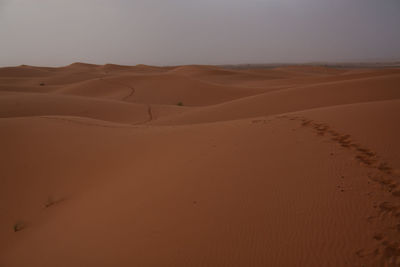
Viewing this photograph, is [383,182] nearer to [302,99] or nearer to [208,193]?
[208,193]

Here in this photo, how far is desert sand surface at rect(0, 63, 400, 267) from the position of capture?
1814mm

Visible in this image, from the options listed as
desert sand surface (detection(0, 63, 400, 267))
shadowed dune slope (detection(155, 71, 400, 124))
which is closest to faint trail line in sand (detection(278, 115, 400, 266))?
desert sand surface (detection(0, 63, 400, 267))

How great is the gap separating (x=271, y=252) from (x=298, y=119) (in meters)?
3.38

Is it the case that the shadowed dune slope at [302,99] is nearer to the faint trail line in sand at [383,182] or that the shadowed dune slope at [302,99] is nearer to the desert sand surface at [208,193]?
the desert sand surface at [208,193]

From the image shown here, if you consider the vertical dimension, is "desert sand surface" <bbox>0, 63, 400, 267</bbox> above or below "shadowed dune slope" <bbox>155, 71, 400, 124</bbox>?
below

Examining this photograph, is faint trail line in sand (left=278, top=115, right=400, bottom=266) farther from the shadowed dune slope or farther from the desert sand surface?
the shadowed dune slope

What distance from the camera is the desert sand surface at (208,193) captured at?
1.81 m

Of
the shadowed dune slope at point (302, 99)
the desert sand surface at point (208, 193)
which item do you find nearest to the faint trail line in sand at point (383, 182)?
the desert sand surface at point (208, 193)

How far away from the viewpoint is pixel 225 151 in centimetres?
361

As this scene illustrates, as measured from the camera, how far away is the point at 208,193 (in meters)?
2.63

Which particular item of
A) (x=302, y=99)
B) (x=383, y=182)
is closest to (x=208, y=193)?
(x=383, y=182)

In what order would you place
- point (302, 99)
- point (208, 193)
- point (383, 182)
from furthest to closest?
point (302, 99) → point (208, 193) → point (383, 182)

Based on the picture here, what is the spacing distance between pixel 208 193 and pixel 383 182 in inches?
70.3

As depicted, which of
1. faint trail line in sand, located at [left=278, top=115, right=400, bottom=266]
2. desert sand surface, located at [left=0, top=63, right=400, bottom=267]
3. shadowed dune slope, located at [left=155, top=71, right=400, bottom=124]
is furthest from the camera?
shadowed dune slope, located at [left=155, top=71, right=400, bottom=124]
